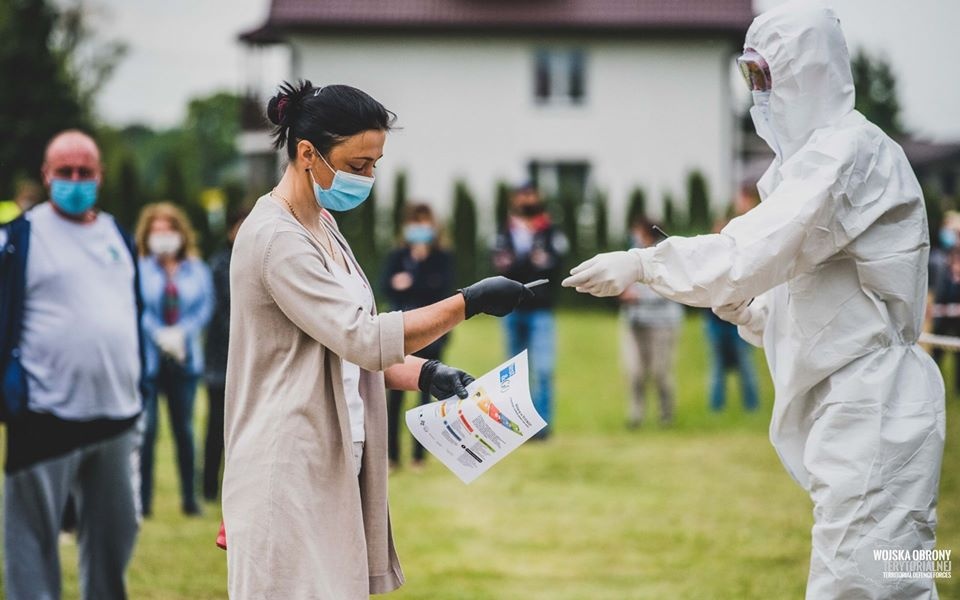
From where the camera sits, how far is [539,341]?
38.1 feet

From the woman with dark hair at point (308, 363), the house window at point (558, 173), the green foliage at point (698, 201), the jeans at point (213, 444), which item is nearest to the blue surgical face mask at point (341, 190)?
the woman with dark hair at point (308, 363)

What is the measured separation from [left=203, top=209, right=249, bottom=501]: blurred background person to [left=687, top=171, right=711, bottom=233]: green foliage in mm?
19942

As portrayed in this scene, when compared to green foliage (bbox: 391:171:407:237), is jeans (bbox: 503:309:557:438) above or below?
below

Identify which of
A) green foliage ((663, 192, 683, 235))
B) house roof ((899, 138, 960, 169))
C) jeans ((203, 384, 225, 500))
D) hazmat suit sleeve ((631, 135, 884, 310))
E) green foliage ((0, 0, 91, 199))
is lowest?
jeans ((203, 384, 225, 500))

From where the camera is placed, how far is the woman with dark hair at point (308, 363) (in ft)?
10.8

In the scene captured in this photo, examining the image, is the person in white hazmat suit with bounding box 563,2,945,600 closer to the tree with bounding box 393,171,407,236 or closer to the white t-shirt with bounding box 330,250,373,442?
the white t-shirt with bounding box 330,250,373,442

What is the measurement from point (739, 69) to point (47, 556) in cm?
359

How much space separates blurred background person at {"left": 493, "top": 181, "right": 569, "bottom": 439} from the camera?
1131cm

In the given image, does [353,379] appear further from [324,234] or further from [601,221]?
[601,221]

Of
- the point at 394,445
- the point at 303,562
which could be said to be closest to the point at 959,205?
the point at 394,445

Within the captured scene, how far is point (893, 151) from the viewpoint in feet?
12.7

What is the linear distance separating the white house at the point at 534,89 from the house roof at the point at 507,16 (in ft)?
0.17

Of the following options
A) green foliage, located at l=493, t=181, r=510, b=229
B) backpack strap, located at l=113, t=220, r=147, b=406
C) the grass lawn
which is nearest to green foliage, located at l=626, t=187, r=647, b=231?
green foliage, located at l=493, t=181, r=510, b=229

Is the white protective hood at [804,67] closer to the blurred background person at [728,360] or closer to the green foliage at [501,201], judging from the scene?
the blurred background person at [728,360]
